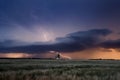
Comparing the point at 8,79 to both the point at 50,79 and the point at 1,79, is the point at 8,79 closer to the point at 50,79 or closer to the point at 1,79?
the point at 1,79

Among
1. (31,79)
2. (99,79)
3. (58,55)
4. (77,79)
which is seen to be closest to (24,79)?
(31,79)

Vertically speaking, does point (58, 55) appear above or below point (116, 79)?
above

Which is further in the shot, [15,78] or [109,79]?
[109,79]

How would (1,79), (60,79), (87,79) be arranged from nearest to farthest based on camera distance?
(1,79) < (60,79) < (87,79)

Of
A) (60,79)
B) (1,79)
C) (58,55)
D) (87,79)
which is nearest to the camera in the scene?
(1,79)

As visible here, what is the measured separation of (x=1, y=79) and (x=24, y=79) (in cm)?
167

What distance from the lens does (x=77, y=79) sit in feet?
76.3

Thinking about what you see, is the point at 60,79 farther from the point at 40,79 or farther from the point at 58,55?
the point at 58,55

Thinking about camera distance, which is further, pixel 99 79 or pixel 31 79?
pixel 99 79

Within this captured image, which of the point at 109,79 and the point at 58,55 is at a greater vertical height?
the point at 58,55

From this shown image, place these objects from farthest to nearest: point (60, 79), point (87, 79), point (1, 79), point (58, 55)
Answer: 1. point (58, 55)
2. point (87, 79)
3. point (60, 79)
4. point (1, 79)

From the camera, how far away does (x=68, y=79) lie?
22812 millimetres

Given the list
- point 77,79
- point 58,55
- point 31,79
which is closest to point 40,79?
point 31,79

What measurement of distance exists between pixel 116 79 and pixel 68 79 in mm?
4063
